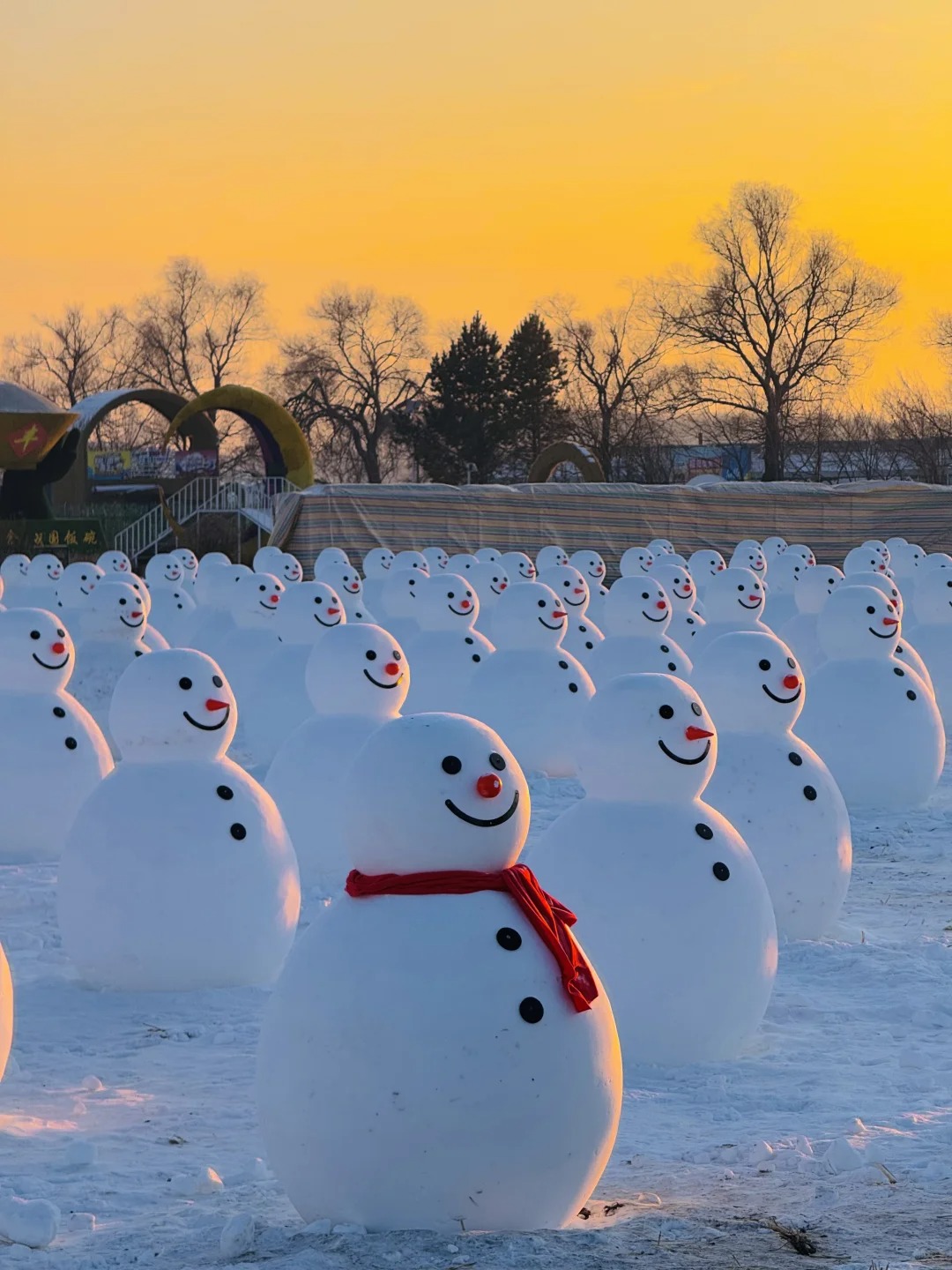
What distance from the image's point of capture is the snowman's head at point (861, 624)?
41.6 ft

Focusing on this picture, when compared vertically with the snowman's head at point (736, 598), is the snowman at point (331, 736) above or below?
below

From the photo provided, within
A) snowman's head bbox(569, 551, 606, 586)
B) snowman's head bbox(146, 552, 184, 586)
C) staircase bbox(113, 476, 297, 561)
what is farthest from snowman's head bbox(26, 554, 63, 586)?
staircase bbox(113, 476, 297, 561)

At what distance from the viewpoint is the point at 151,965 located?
793 cm

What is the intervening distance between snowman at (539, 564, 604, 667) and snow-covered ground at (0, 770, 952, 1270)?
735 centimetres

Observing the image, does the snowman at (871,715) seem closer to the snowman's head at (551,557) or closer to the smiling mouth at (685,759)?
the smiling mouth at (685,759)

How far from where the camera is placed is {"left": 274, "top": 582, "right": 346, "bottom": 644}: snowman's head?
14.5 metres

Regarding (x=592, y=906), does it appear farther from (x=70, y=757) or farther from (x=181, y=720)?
(x=70, y=757)

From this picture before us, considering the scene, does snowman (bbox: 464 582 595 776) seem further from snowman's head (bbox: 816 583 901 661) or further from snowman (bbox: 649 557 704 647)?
snowman (bbox: 649 557 704 647)

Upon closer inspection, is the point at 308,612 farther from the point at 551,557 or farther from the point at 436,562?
the point at 551,557

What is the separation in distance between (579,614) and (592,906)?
1049 centimetres

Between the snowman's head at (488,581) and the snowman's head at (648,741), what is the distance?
12.3 meters

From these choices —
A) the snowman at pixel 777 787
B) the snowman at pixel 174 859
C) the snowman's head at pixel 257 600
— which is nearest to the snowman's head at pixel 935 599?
the snowman's head at pixel 257 600

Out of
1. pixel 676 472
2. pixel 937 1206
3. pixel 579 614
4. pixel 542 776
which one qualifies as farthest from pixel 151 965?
pixel 676 472

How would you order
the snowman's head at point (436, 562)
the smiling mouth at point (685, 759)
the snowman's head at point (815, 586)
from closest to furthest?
the smiling mouth at point (685, 759) → the snowman's head at point (815, 586) → the snowman's head at point (436, 562)
